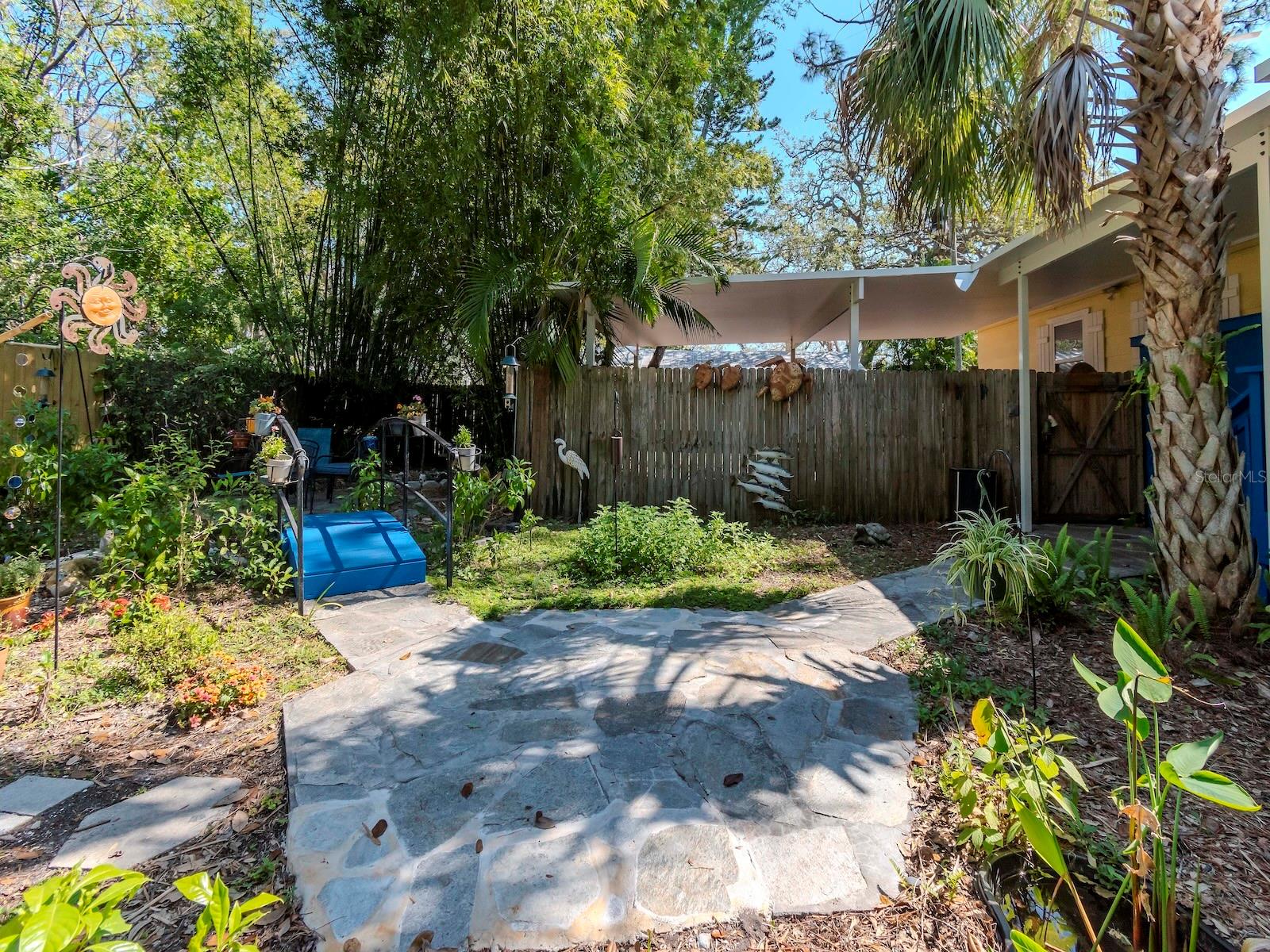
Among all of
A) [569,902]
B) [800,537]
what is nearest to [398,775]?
[569,902]

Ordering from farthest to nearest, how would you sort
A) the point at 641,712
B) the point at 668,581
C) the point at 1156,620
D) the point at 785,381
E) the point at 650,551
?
the point at 785,381 → the point at 650,551 → the point at 668,581 → the point at 1156,620 → the point at 641,712

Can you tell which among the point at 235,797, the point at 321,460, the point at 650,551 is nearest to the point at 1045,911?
→ the point at 235,797

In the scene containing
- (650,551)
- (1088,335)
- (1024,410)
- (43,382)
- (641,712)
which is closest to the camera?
(641,712)

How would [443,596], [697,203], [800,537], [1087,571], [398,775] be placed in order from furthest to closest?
1. [697,203]
2. [800,537]
3. [443,596]
4. [1087,571]
5. [398,775]

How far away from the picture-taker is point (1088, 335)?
A: 7375mm

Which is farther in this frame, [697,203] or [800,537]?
[697,203]

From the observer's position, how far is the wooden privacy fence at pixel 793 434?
649cm

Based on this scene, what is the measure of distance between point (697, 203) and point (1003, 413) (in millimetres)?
4679

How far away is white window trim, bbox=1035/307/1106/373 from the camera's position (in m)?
7.21

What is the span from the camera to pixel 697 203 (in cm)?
846

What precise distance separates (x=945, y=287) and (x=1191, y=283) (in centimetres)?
455

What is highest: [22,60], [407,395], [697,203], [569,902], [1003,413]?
[22,60]

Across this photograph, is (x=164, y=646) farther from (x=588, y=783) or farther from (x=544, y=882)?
(x=544, y=882)

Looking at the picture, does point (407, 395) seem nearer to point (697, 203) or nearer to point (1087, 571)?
point (697, 203)
